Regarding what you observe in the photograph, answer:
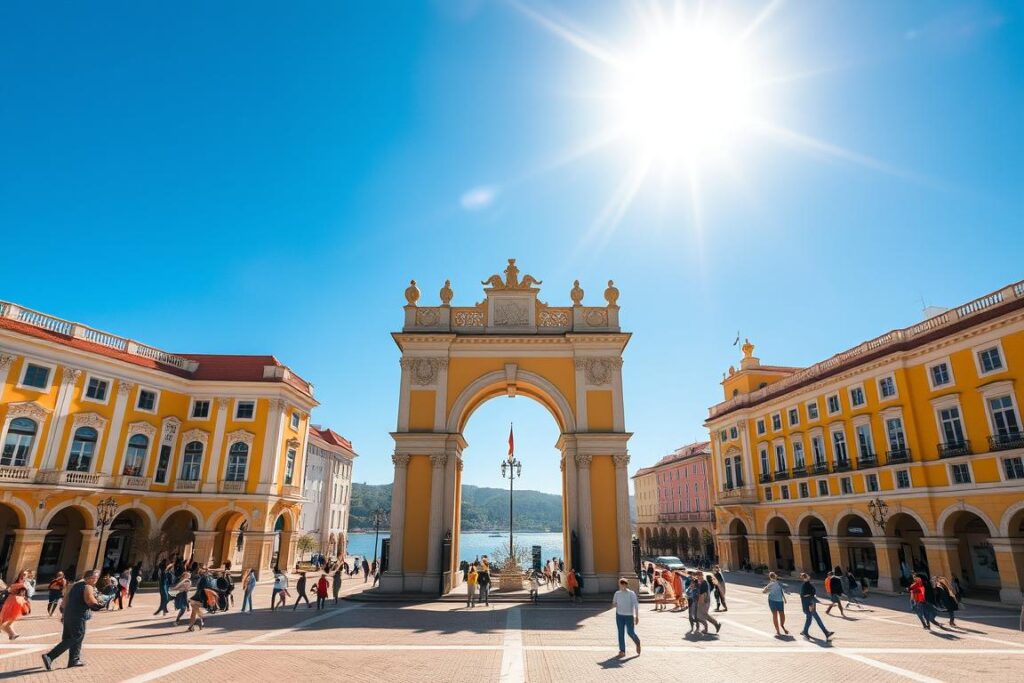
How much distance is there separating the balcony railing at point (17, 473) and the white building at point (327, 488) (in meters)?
26.2

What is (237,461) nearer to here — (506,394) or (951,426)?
(506,394)

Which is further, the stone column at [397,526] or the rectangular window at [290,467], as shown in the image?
the rectangular window at [290,467]

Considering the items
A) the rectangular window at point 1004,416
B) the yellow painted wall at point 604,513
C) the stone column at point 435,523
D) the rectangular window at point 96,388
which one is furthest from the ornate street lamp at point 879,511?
the rectangular window at point 96,388

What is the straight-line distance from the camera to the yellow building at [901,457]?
25109 millimetres

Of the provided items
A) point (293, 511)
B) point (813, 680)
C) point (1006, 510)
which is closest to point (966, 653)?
point (813, 680)

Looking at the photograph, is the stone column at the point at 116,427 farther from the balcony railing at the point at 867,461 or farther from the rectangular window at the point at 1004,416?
the rectangular window at the point at 1004,416

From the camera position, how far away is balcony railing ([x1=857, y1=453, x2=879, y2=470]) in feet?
104

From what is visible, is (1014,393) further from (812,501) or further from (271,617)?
(271,617)

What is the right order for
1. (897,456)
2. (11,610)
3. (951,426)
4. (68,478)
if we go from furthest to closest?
(897,456) → (68,478) → (951,426) → (11,610)

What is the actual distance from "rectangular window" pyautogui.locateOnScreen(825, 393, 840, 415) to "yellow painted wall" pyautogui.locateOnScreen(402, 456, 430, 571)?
28535mm

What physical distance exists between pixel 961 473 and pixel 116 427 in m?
48.2

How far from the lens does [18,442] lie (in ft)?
89.9

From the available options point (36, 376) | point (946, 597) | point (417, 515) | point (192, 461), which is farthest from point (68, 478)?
point (946, 597)

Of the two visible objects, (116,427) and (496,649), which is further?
(116,427)
